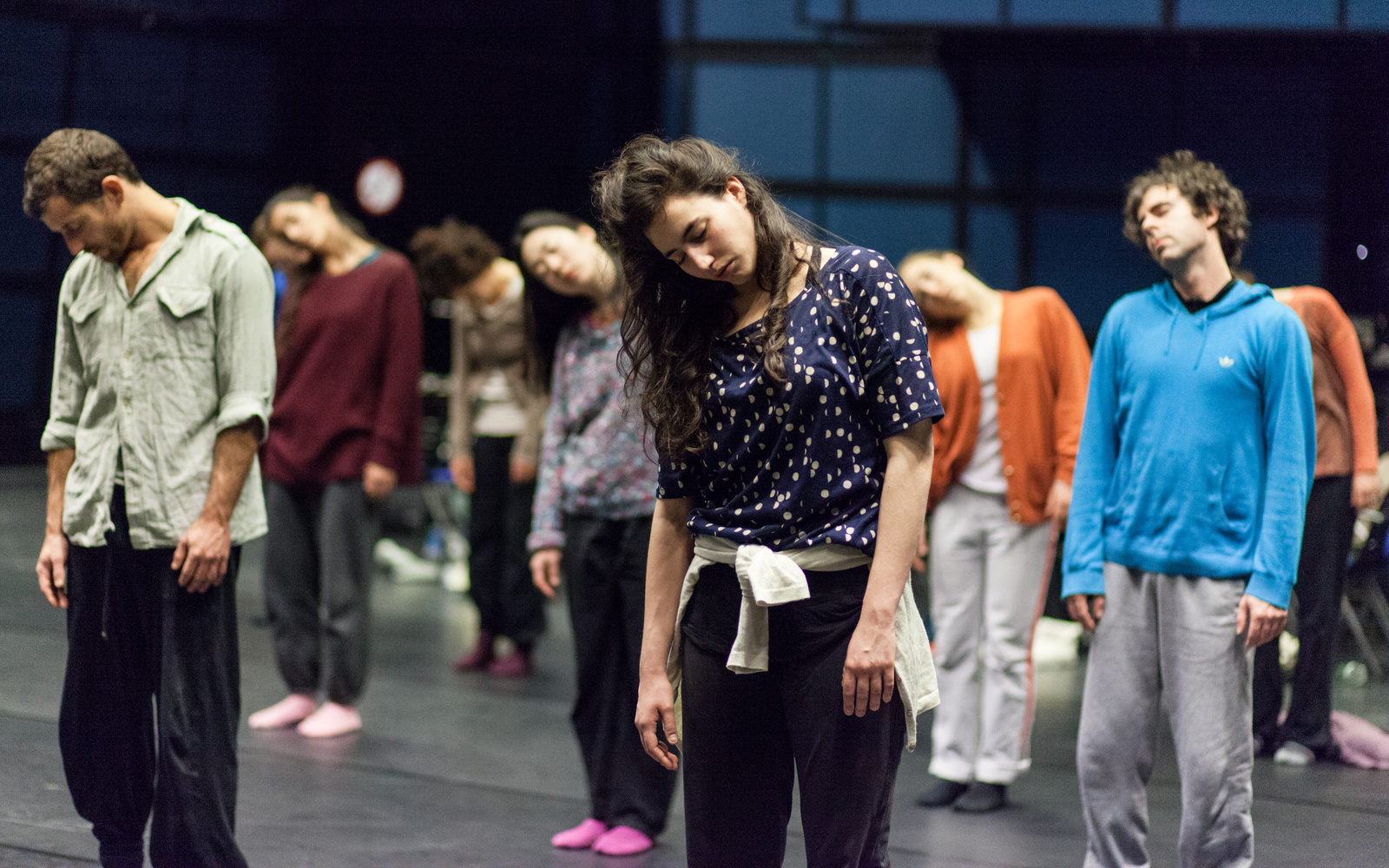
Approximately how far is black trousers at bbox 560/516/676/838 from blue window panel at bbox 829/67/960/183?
744 centimetres

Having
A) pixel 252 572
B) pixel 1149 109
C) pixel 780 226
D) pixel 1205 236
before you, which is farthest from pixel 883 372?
pixel 1149 109

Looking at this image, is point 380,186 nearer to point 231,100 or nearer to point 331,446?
point 231,100

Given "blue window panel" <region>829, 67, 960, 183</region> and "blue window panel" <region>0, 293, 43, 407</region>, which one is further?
"blue window panel" <region>829, 67, 960, 183</region>

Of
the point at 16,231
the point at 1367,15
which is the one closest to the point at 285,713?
the point at 16,231

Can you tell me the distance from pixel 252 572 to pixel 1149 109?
6.63 metres

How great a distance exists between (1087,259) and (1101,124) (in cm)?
93

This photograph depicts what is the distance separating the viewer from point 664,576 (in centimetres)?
Result: 241

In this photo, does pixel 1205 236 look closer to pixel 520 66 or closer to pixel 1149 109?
pixel 1149 109

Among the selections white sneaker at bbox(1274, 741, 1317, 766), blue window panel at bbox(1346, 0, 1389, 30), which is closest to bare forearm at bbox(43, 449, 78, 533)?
white sneaker at bbox(1274, 741, 1317, 766)

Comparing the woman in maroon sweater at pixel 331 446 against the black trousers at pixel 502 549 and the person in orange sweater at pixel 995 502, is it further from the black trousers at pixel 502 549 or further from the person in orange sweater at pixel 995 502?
the person in orange sweater at pixel 995 502

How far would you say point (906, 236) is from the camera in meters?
10.8

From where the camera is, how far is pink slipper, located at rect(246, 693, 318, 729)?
509 cm

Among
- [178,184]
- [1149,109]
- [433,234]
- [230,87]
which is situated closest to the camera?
[178,184]

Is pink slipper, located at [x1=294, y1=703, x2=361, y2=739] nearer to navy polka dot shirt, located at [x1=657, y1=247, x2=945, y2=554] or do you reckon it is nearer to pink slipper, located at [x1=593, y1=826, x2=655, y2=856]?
pink slipper, located at [x1=593, y1=826, x2=655, y2=856]
